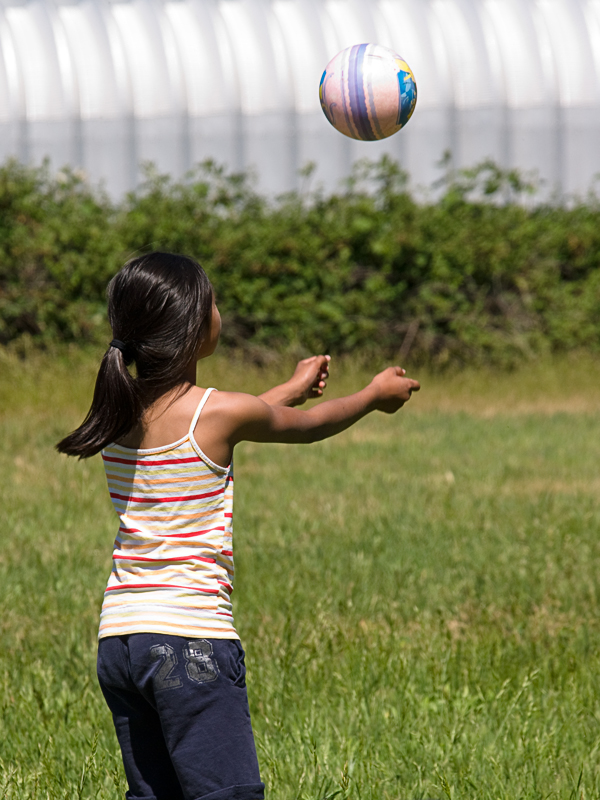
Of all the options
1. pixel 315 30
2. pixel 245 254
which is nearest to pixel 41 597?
pixel 245 254

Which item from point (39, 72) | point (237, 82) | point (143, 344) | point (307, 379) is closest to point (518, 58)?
point (237, 82)

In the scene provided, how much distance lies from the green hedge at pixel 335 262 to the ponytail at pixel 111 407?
938 centimetres

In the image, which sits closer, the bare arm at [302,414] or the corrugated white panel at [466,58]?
the bare arm at [302,414]

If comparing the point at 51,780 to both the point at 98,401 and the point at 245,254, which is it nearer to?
the point at 98,401

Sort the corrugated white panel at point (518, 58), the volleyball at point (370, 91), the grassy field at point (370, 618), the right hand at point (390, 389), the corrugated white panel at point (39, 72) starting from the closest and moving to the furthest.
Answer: the right hand at point (390, 389) → the grassy field at point (370, 618) → the volleyball at point (370, 91) → the corrugated white panel at point (39, 72) → the corrugated white panel at point (518, 58)

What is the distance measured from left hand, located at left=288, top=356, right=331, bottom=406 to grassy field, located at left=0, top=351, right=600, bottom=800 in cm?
116

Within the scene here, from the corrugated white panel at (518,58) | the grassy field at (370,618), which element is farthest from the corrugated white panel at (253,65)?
the grassy field at (370,618)

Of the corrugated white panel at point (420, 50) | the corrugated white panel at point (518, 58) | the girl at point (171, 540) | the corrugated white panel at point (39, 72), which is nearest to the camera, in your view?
the girl at point (171, 540)

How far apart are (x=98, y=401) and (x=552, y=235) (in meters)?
11.4

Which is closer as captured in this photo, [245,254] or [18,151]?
[245,254]

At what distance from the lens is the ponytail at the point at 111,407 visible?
2.25 m

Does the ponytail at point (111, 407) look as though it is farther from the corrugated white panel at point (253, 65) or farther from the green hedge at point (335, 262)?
the corrugated white panel at point (253, 65)

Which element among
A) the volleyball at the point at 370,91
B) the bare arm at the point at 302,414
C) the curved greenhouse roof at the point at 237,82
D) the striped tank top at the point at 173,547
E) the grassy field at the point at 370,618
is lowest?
the grassy field at the point at 370,618

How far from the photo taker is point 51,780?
2.96 meters
